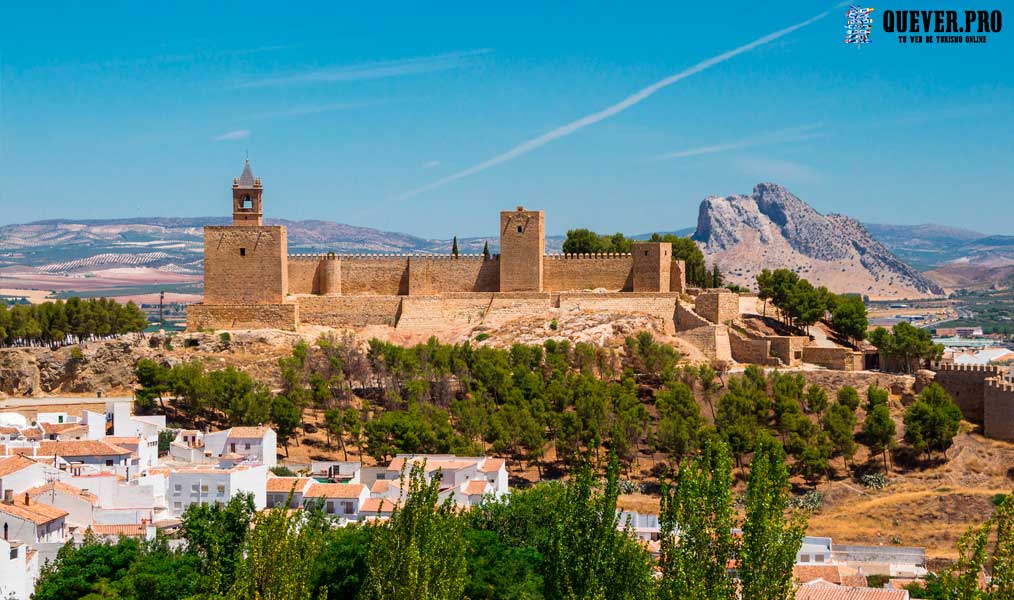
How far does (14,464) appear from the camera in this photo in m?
31.1

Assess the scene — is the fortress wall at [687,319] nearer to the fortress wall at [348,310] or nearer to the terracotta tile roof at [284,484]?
the fortress wall at [348,310]

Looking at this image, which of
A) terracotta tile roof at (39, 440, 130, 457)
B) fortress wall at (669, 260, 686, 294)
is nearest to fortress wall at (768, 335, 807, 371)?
fortress wall at (669, 260, 686, 294)

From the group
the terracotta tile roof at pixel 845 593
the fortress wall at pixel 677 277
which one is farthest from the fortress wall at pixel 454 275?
the terracotta tile roof at pixel 845 593

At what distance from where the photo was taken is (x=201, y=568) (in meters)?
25.7

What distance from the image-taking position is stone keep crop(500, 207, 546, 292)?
161ft

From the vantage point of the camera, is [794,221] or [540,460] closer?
[540,460]

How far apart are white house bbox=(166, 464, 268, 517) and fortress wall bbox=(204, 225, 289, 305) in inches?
618

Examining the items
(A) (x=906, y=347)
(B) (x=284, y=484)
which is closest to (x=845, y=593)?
(B) (x=284, y=484)

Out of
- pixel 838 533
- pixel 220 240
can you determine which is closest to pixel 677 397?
pixel 838 533

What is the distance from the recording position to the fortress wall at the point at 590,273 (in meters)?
49.7

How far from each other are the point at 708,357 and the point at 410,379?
32.9 feet

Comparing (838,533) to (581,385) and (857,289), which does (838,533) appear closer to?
(581,385)

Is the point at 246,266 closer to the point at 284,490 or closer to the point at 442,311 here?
the point at 442,311

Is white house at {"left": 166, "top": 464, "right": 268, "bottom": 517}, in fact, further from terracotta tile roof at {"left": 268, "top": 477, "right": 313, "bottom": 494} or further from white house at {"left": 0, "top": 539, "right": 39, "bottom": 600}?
white house at {"left": 0, "top": 539, "right": 39, "bottom": 600}
